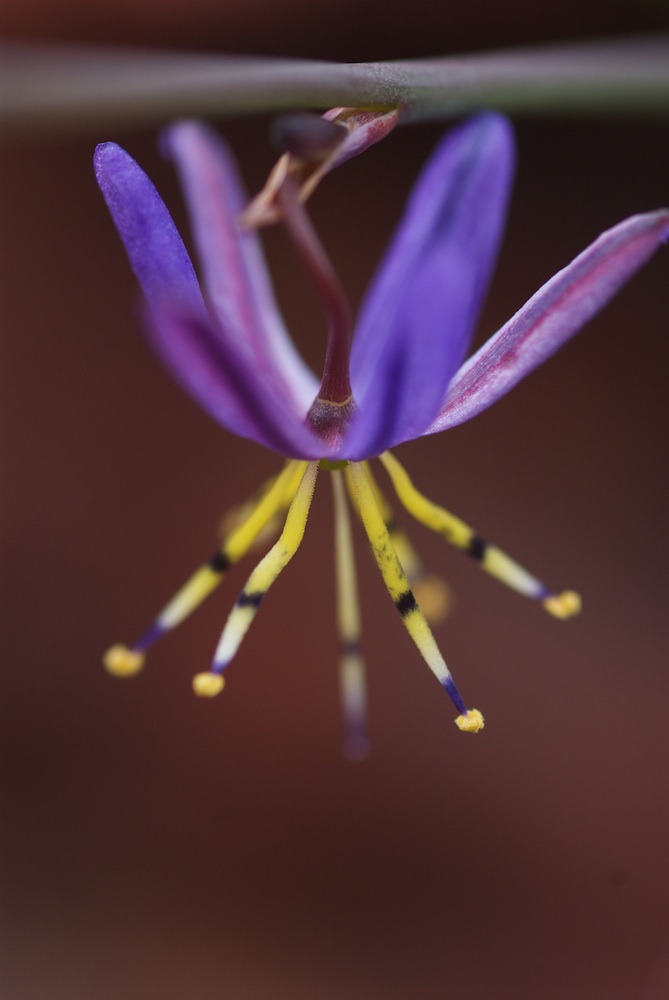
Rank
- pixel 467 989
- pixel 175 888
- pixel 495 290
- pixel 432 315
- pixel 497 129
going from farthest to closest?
1. pixel 495 290
2. pixel 175 888
3. pixel 467 989
4. pixel 497 129
5. pixel 432 315

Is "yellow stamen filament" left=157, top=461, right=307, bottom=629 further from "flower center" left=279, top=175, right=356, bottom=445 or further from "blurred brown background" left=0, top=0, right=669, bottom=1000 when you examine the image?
"blurred brown background" left=0, top=0, right=669, bottom=1000

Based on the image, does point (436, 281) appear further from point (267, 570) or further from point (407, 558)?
point (407, 558)

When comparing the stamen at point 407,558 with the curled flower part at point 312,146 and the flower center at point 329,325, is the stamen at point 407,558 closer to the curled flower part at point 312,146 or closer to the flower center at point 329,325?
the flower center at point 329,325

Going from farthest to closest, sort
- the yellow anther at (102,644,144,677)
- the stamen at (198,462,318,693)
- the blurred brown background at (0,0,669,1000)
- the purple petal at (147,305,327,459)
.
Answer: the blurred brown background at (0,0,669,1000) < the yellow anther at (102,644,144,677) < the stamen at (198,462,318,693) < the purple petal at (147,305,327,459)

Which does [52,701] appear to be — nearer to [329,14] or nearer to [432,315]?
[329,14]

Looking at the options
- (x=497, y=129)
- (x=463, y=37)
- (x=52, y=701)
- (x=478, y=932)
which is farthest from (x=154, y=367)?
(x=497, y=129)

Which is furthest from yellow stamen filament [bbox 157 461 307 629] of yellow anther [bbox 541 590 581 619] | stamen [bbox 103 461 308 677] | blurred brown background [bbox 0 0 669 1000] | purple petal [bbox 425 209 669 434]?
blurred brown background [bbox 0 0 669 1000]
